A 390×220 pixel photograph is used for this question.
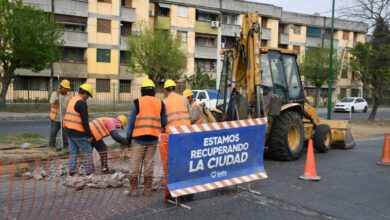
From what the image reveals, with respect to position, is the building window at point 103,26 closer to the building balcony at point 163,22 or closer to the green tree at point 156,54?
the building balcony at point 163,22

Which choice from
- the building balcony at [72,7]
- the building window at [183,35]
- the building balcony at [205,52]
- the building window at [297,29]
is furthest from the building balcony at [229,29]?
the building balcony at [72,7]

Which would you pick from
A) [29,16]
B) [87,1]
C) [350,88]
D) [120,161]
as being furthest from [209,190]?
[350,88]

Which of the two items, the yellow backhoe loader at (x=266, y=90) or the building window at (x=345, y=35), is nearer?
the yellow backhoe loader at (x=266, y=90)

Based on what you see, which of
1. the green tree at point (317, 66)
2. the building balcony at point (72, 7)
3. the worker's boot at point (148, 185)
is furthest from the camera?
the green tree at point (317, 66)

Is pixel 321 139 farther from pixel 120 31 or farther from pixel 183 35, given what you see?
pixel 183 35

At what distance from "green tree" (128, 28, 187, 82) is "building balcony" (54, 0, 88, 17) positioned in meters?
7.77

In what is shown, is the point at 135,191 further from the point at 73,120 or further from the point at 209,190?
the point at 73,120

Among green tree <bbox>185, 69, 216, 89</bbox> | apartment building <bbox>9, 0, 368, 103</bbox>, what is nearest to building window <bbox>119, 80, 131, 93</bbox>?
apartment building <bbox>9, 0, 368, 103</bbox>

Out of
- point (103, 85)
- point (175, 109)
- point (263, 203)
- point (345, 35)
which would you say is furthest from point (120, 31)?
point (263, 203)

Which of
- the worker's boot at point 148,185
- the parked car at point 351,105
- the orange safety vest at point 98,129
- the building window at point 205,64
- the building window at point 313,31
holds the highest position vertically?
the building window at point 313,31

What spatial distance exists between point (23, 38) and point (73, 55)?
16.0 m

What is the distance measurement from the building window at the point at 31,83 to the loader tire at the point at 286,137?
33.8 m

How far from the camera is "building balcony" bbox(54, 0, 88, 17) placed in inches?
1582

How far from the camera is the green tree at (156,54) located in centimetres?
3569
